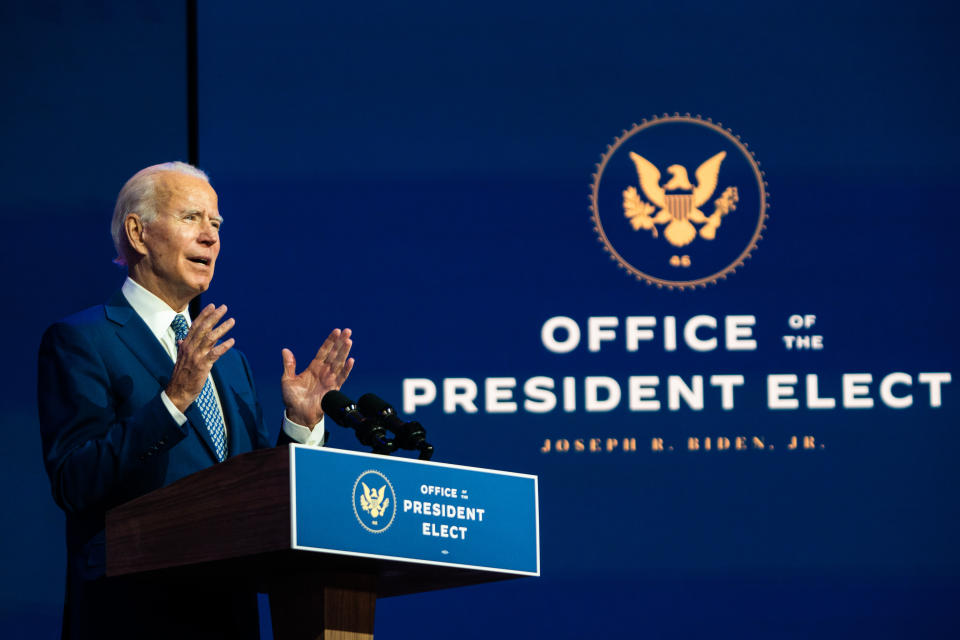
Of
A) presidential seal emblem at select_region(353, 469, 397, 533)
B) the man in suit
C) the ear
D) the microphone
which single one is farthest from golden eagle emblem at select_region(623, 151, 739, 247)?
presidential seal emblem at select_region(353, 469, 397, 533)

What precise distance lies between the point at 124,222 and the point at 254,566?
83cm

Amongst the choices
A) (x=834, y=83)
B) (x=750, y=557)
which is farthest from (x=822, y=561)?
(x=834, y=83)

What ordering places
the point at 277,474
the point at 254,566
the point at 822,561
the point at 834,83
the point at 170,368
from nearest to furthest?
the point at 277,474, the point at 254,566, the point at 170,368, the point at 822,561, the point at 834,83

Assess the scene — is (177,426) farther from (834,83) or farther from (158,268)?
(834,83)

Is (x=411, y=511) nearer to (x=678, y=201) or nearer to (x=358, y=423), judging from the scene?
(x=358, y=423)

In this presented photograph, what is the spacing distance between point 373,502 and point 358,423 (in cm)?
22

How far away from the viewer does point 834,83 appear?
3635mm

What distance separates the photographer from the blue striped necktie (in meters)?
2.12

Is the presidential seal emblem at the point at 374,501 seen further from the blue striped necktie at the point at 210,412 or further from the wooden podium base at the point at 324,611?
the blue striped necktie at the point at 210,412

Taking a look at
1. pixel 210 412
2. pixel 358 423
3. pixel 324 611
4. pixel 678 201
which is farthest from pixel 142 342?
pixel 678 201

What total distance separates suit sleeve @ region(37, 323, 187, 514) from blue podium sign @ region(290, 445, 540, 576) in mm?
376

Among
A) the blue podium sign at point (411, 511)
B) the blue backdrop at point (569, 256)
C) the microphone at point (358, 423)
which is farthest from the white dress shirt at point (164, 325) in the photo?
the blue backdrop at point (569, 256)

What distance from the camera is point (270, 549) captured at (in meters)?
1.54

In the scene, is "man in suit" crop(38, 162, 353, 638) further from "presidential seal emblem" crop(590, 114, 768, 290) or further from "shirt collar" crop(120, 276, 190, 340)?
"presidential seal emblem" crop(590, 114, 768, 290)
